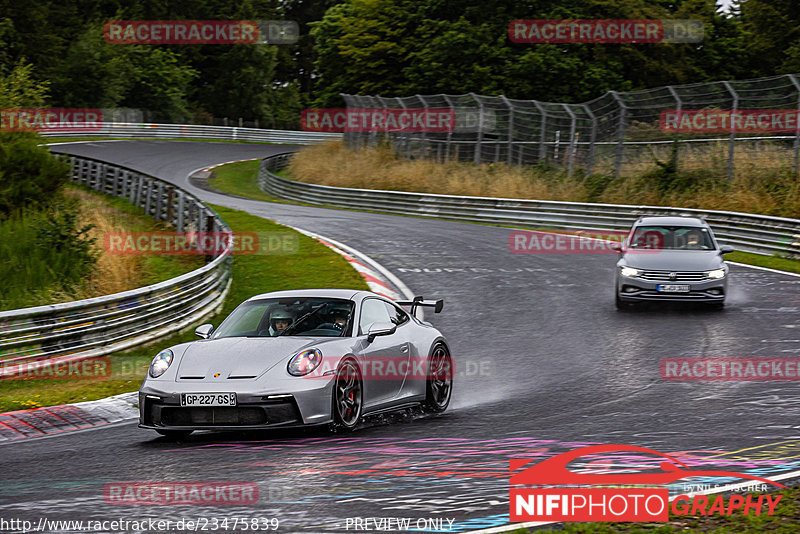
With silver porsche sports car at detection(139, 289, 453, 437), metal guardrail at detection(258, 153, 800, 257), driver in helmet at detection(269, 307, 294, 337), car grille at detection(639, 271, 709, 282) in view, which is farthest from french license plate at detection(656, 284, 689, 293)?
driver in helmet at detection(269, 307, 294, 337)

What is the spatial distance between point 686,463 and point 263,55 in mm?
82132

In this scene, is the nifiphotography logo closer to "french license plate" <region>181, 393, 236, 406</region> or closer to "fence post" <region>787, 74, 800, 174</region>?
"french license plate" <region>181, 393, 236, 406</region>

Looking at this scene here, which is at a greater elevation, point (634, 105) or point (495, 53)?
point (495, 53)

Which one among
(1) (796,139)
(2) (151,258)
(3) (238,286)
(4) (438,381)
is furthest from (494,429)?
(1) (796,139)

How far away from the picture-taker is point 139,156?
52688 millimetres

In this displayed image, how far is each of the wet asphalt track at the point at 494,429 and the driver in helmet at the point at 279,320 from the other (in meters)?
1.14

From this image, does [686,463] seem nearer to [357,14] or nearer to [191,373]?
[191,373]

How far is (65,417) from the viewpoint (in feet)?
32.9

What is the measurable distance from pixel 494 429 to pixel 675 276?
862 cm

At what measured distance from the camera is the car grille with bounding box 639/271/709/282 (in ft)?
54.2

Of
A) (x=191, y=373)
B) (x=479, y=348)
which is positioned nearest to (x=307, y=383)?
(x=191, y=373)

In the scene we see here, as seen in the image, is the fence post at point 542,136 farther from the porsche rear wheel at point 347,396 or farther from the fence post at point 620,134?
the porsche rear wheel at point 347,396

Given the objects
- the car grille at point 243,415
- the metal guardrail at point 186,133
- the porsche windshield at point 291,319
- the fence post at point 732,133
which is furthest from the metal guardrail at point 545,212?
the metal guardrail at point 186,133

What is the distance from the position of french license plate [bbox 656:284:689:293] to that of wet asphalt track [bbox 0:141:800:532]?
0.43 meters
